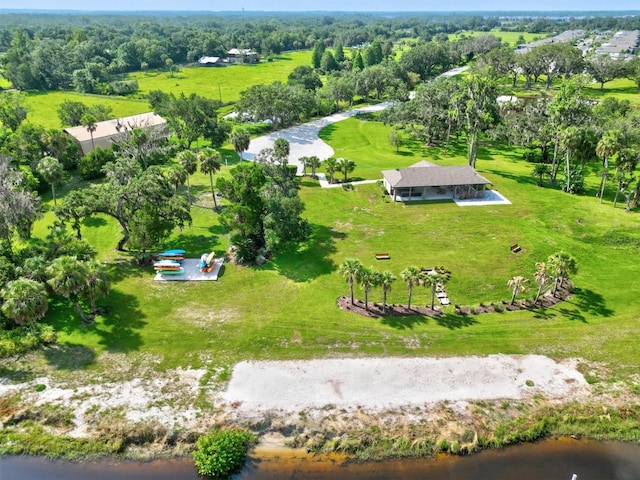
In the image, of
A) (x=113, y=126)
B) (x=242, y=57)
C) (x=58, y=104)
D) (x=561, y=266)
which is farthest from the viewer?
(x=242, y=57)

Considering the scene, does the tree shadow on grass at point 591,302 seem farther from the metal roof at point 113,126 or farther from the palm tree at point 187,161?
the metal roof at point 113,126

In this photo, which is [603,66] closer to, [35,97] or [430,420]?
[430,420]

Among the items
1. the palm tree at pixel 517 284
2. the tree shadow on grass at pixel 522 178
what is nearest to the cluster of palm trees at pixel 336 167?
the tree shadow on grass at pixel 522 178

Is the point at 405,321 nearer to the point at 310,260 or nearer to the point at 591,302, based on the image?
the point at 310,260

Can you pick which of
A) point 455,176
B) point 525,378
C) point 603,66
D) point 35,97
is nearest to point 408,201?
point 455,176

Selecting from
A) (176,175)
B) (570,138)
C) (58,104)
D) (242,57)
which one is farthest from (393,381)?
(242,57)

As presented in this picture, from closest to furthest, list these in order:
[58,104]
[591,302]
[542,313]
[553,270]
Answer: [542,313] < [553,270] < [591,302] < [58,104]
